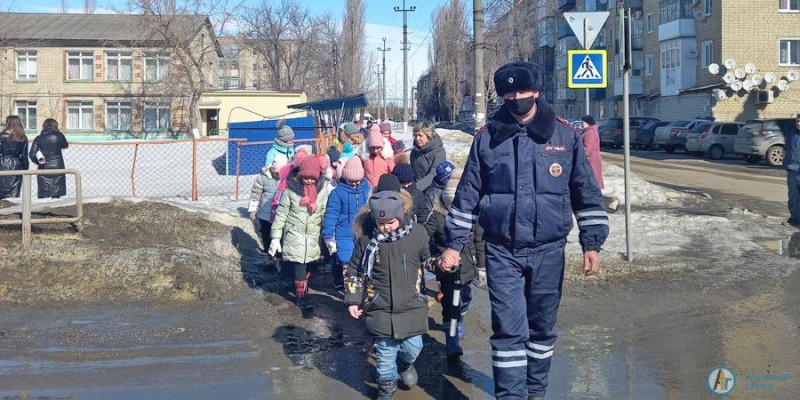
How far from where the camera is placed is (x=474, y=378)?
5.64 m

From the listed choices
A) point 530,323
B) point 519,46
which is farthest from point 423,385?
point 519,46

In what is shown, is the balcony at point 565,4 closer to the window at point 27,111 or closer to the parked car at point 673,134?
the parked car at point 673,134

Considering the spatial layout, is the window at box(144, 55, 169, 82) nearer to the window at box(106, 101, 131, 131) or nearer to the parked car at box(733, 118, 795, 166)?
the window at box(106, 101, 131, 131)

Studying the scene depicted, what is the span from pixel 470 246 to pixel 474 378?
98 centimetres

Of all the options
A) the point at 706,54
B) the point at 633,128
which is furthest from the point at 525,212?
the point at 706,54

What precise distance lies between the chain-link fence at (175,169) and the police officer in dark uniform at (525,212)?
1151cm

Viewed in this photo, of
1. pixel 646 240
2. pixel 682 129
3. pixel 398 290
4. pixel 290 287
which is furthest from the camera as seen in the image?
pixel 682 129

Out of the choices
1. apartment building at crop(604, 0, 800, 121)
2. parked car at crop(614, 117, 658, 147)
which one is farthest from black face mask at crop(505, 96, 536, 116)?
apartment building at crop(604, 0, 800, 121)

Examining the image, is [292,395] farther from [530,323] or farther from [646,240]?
[646,240]

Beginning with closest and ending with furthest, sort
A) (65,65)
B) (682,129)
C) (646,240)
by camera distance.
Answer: (646,240)
(682,129)
(65,65)

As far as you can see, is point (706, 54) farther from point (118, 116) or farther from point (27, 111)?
point (27, 111)

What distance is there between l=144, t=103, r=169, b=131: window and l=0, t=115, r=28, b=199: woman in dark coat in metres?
40.0

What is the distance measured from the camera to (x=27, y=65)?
5125 cm

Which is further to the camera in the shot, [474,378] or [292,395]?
[474,378]
